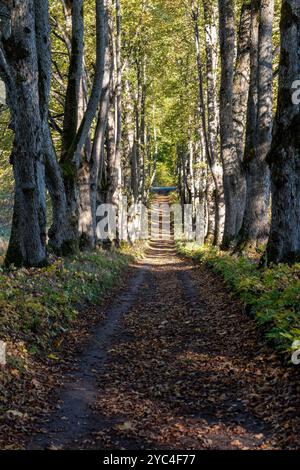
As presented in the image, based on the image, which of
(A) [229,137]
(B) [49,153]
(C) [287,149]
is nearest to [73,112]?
(B) [49,153]

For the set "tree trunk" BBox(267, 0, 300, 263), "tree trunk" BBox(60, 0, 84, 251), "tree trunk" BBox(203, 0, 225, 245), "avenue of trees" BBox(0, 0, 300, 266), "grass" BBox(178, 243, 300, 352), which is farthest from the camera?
"tree trunk" BBox(203, 0, 225, 245)

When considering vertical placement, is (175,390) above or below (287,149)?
below

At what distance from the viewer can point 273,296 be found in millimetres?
9688

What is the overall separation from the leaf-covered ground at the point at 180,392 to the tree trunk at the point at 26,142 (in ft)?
10.1

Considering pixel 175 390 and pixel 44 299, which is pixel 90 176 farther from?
pixel 175 390

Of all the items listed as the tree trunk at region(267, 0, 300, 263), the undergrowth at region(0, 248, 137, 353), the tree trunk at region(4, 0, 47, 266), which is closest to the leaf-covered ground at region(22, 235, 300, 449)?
the undergrowth at region(0, 248, 137, 353)

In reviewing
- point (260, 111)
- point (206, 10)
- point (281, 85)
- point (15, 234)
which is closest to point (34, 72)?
point (15, 234)

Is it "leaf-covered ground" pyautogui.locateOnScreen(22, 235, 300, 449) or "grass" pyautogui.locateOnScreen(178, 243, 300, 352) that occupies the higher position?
"grass" pyautogui.locateOnScreen(178, 243, 300, 352)

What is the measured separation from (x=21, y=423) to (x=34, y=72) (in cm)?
843

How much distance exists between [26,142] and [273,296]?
21.2ft

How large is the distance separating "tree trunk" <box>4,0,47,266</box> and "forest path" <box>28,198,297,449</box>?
2832mm

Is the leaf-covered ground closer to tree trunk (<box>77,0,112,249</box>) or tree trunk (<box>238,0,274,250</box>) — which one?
tree trunk (<box>238,0,274,250</box>)

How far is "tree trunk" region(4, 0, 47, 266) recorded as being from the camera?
11594 millimetres

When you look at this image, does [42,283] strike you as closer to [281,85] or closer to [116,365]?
[116,365]
